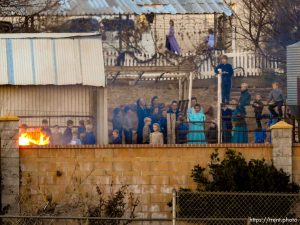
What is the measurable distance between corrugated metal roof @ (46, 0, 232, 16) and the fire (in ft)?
57.8

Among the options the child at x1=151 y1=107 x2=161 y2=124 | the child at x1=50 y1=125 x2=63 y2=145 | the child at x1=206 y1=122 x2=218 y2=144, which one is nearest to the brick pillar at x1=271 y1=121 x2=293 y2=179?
the child at x1=206 y1=122 x2=218 y2=144

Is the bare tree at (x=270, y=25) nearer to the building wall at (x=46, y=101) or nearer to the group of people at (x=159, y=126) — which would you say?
the group of people at (x=159, y=126)

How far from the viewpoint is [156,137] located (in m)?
30.7

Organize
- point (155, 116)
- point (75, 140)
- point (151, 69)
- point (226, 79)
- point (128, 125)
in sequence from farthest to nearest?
point (151, 69) → point (226, 79) → point (128, 125) → point (155, 116) → point (75, 140)

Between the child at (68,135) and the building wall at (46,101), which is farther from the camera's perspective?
Answer: the building wall at (46,101)

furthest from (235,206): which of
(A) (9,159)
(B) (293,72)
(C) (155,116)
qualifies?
(B) (293,72)

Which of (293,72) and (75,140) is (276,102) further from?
(75,140)

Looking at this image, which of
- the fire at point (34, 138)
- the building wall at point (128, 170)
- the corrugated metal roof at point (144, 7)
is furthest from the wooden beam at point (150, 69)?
the building wall at point (128, 170)

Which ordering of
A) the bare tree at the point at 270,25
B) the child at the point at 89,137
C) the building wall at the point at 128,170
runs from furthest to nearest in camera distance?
the bare tree at the point at 270,25, the child at the point at 89,137, the building wall at the point at 128,170

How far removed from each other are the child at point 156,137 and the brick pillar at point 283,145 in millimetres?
3138

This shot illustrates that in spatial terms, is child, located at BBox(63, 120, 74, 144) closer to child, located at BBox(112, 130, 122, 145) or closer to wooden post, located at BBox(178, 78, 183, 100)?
child, located at BBox(112, 130, 122, 145)

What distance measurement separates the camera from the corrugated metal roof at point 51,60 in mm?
31484

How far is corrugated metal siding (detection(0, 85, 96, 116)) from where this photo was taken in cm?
3148

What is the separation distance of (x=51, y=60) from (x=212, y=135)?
4.06 metres
